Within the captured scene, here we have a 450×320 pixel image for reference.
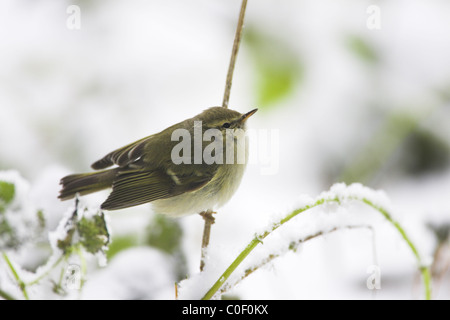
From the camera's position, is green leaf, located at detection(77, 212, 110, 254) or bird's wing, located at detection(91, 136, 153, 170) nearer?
green leaf, located at detection(77, 212, 110, 254)

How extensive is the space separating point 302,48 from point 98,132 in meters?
1.13

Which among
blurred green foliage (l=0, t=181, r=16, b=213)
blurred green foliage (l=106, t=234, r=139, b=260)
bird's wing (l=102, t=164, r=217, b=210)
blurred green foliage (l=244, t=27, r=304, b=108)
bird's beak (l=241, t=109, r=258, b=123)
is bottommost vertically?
blurred green foliage (l=0, t=181, r=16, b=213)

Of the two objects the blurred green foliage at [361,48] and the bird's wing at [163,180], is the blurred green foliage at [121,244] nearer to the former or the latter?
the bird's wing at [163,180]

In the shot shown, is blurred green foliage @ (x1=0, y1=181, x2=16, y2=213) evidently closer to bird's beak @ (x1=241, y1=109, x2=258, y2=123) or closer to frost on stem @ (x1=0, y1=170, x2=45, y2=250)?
frost on stem @ (x1=0, y1=170, x2=45, y2=250)

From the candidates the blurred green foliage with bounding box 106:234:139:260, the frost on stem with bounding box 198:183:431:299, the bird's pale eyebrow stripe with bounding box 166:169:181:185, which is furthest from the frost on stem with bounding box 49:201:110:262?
the bird's pale eyebrow stripe with bounding box 166:169:181:185

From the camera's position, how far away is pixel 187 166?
5.41 ft

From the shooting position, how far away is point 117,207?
4.44ft

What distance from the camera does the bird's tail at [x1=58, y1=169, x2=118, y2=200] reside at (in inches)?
59.3

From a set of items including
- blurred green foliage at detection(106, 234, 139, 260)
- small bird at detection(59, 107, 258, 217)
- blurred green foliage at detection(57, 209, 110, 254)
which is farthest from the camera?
small bird at detection(59, 107, 258, 217)

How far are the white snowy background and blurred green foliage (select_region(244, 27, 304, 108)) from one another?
0.08 ft

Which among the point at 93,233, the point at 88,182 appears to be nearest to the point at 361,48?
the point at 88,182
